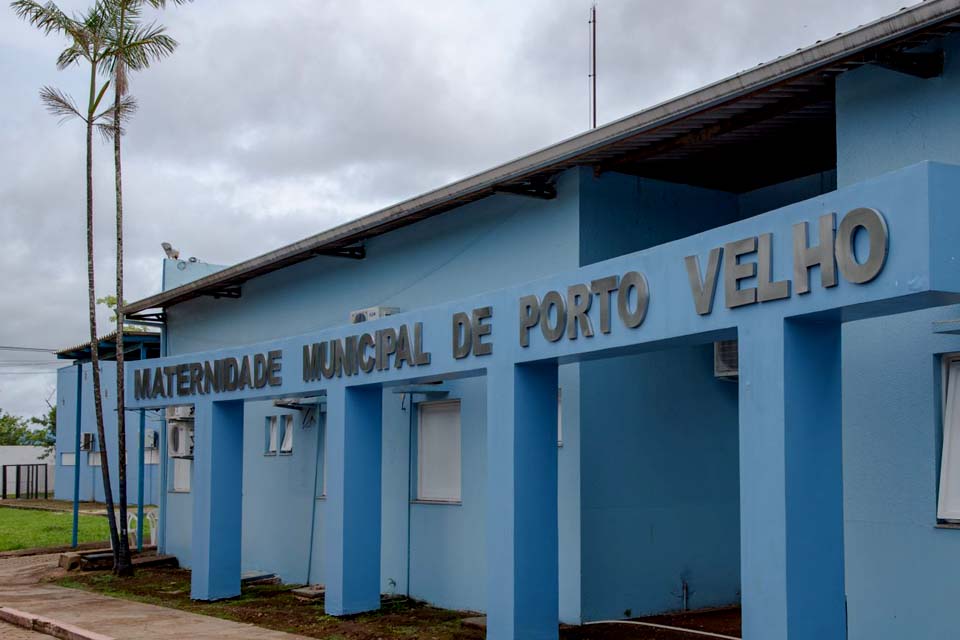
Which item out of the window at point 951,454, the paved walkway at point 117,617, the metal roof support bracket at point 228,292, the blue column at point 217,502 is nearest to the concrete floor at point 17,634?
the paved walkway at point 117,617

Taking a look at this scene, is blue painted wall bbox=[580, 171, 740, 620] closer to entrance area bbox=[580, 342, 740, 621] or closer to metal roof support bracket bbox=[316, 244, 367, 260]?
entrance area bbox=[580, 342, 740, 621]

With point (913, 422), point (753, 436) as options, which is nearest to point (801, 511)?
point (753, 436)

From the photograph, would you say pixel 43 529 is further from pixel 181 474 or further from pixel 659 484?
pixel 659 484

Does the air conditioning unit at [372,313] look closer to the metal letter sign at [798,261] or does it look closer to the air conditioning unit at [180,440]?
the air conditioning unit at [180,440]

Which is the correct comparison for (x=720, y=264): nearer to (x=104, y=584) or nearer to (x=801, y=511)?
(x=801, y=511)

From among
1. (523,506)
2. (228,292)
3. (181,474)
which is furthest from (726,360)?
Result: (181,474)

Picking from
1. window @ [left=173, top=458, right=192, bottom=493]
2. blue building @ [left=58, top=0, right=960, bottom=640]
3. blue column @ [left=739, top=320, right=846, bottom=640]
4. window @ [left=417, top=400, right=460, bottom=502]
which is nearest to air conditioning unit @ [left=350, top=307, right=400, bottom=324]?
blue building @ [left=58, top=0, right=960, bottom=640]

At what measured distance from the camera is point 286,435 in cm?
1911

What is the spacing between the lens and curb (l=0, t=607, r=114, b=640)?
44.3 ft

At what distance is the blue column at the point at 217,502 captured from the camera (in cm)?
1670

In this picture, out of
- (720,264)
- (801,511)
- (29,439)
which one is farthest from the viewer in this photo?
(29,439)

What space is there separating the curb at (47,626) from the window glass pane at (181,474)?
637 centimetres

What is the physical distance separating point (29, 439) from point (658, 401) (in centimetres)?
7906

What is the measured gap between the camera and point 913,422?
933cm
